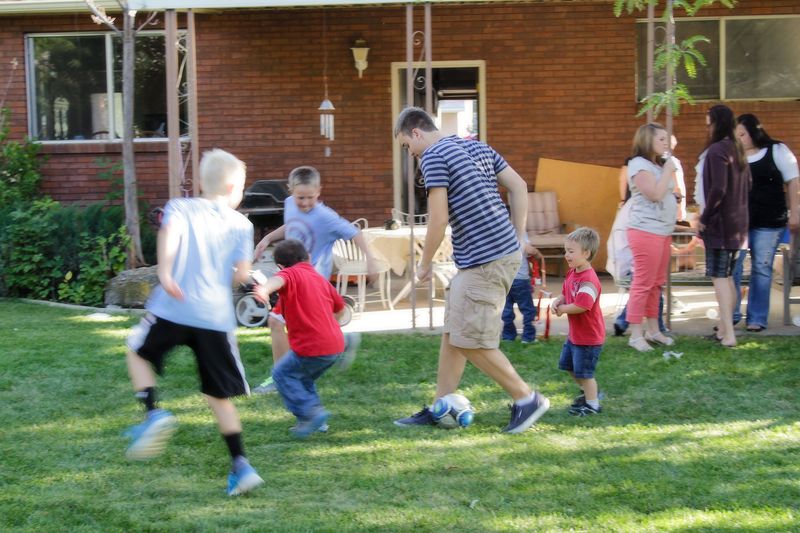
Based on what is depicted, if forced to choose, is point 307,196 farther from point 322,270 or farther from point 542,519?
point 542,519

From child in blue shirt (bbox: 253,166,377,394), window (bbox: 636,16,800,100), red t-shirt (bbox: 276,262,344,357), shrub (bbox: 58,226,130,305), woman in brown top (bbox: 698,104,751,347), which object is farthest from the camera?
window (bbox: 636,16,800,100)

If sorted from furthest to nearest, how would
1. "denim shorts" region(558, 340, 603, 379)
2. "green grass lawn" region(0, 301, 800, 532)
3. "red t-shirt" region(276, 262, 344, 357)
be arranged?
"denim shorts" region(558, 340, 603, 379), "red t-shirt" region(276, 262, 344, 357), "green grass lawn" region(0, 301, 800, 532)

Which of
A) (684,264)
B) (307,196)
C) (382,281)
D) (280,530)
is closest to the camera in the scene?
(280,530)

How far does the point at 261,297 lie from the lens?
519 centimetres

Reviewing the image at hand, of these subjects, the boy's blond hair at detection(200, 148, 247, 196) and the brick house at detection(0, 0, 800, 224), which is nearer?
the boy's blond hair at detection(200, 148, 247, 196)

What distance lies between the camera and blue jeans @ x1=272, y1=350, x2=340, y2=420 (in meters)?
5.65

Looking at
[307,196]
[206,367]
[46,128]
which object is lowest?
[206,367]

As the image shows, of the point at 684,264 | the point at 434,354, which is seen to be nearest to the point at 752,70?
the point at 684,264

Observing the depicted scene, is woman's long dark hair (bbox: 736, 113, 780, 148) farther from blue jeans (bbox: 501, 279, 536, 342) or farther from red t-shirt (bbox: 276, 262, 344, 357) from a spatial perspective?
red t-shirt (bbox: 276, 262, 344, 357)

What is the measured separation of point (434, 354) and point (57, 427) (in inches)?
116

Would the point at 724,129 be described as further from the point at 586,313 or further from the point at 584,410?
the point at 584,410

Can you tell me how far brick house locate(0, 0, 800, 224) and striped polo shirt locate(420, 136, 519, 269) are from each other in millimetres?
6912

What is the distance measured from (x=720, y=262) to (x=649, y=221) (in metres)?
0.63

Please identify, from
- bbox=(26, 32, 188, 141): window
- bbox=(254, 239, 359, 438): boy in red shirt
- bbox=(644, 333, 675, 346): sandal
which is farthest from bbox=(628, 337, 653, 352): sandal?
bbox=(26, 32, 188, 141): window
